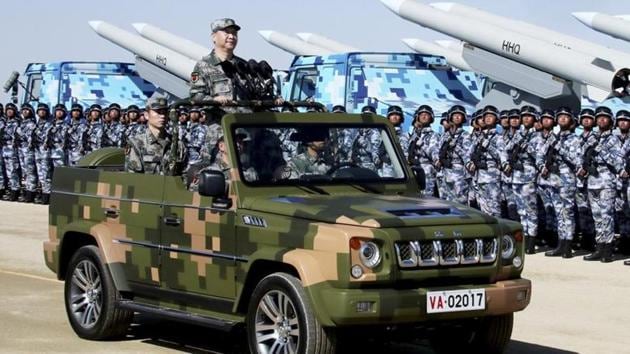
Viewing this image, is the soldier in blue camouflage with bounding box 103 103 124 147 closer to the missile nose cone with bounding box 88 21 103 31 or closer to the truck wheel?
the missile nose cone with bounding box 88 21 103 31

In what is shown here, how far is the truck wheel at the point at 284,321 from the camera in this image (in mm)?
7867

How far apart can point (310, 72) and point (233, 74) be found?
10357mm

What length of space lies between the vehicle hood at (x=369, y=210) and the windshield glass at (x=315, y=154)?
1.02 ft

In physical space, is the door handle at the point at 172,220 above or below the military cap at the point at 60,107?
below

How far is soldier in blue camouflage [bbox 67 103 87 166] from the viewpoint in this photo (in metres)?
24.7

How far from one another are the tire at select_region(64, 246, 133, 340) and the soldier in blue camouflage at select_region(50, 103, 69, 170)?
15.1 metres

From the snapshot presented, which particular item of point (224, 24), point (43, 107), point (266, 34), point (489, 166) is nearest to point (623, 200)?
point (489, 166)

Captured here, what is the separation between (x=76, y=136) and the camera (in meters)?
24.8

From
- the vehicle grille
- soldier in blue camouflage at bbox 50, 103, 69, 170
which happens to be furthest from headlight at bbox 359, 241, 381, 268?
soldier in blue camouflage at bbox 50, 103, 69, 170

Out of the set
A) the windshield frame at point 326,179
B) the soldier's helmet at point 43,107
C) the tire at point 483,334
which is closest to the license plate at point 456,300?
the tire at point 483,334

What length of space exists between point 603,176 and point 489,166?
207 centimetres

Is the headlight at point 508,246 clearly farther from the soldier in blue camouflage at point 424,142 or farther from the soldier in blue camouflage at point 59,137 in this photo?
the soldier in blue camouflage at point 59,137

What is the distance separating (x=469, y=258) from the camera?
819 centimetres

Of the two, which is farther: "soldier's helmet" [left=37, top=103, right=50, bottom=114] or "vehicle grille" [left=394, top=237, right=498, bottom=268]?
"soldier's helmet" [left=37, top=103, right=50, bottom=114]
